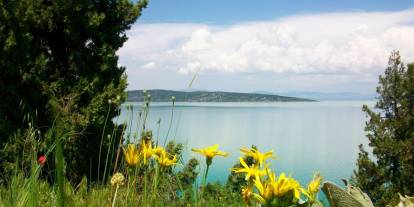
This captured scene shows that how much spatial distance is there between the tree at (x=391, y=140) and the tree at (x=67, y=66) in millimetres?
12997

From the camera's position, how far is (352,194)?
141cm

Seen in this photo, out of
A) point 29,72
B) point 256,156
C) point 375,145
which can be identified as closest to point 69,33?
point 29,72

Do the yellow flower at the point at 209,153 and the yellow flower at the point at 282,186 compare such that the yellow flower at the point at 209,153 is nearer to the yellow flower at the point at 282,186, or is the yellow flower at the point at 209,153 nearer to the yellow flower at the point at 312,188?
the yellow flower at the point at 312,188

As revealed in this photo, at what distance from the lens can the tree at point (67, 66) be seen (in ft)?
29.9

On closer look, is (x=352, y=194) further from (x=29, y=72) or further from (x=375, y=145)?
(x=375, y=145)

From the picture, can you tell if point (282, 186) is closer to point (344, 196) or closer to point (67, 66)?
point (344, 196)

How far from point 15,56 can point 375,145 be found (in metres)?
16.6

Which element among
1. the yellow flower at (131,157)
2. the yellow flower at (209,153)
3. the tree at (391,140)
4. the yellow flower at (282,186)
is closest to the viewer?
the yellow flower at (282,186)

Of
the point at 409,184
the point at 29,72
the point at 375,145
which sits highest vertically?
the point at 29,72

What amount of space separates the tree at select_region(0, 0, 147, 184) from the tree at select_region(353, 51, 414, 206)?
42.6ft

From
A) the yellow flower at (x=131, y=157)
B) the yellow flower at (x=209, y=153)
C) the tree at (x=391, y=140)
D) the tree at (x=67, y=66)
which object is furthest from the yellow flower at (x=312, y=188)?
the tree at (x=391, y=140)

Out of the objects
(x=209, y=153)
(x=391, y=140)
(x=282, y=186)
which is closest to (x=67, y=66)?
(x=209, y=153)

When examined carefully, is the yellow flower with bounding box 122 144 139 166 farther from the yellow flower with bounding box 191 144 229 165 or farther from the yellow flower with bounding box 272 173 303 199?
the yellow flower with bounding box 272 173 303 199

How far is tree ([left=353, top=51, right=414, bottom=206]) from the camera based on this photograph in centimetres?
1988
